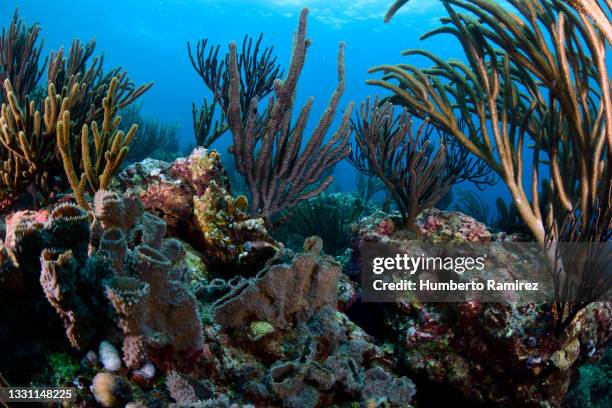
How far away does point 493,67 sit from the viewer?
3.58 m

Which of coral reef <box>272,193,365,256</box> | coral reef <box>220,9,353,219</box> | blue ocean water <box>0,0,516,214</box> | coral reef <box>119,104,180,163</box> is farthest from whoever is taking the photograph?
blue ocean water <box>0,0,516,214</box>

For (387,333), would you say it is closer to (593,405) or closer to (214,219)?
(214,219)

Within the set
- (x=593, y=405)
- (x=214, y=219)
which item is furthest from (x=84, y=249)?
(x=593, y=405)

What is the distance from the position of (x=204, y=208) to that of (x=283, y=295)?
1168mm

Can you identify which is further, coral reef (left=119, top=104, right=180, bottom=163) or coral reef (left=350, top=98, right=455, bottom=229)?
coral reef (left=119, top=104, right=180, bottom=163)

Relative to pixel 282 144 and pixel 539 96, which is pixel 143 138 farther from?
pixel 539 96

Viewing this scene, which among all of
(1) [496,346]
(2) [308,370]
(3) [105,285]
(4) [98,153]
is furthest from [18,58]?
(1) [496,346]

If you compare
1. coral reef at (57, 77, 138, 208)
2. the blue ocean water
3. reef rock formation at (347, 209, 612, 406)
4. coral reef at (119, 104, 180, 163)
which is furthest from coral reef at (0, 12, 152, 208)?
the blue ocean water

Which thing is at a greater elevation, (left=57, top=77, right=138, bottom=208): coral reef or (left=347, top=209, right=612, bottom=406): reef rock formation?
(left=57, top=77, right=138, bottom=208): coral reef

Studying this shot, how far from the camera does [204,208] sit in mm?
3031

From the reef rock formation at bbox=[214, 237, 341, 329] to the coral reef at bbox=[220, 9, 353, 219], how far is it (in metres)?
1.64

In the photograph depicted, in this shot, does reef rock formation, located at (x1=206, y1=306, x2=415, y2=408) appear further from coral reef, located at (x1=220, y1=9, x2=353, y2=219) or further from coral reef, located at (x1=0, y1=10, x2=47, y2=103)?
coral reef, located at (x1=0, y1=10, x2=47, y2=103)

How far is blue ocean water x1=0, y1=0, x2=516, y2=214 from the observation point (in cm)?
4638

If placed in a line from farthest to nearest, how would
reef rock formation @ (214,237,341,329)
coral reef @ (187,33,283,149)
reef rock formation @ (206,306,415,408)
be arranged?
coral reef @ (187,33,283,149) < reef rock formation @ (214,237,341,329) < reef rock formation @ (206,306,415,408)
